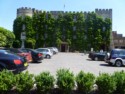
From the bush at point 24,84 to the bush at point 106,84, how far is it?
2.19 metres

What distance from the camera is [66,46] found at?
88.4m

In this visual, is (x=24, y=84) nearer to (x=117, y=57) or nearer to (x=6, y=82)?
(x=6, y=82)

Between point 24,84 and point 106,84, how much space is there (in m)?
2.61

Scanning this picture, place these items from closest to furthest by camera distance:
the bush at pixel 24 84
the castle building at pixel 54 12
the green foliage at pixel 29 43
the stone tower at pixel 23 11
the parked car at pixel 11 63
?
the bush at pixel 24 84 < the parked car at pixel 11 63 < the green foliage at pixel 29 43 < the castle building at pixel 54 12 < the stone tower at pixel 23 11

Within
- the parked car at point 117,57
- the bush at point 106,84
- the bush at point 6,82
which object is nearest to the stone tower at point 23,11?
the parked car at point 117,57

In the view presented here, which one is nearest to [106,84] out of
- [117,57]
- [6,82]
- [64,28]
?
[6,82]

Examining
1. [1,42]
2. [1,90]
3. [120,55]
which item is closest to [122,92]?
[1,90]

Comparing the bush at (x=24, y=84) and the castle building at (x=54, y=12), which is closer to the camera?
the bush at (x=24, y=84)

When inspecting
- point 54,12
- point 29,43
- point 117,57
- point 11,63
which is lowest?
point 117,57

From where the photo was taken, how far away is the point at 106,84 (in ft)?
31.3

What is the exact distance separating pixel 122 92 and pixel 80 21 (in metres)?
79.9

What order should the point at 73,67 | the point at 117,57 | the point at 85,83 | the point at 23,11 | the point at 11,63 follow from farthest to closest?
the point at 23,11 < the point at 117,57 < the point at 73,67 < the point at 11,63 < the point at 85,83

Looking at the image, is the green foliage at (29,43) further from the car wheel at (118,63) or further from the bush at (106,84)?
the bush at (106,84)

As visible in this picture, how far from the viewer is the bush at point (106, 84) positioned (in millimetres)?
9469
